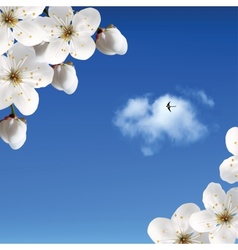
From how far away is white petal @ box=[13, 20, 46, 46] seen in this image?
1588 mm

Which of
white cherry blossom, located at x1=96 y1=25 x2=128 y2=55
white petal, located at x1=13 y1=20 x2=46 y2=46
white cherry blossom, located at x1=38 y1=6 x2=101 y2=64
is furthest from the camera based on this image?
white cherry blossom, located at x1=96 y1=25 x2=128 y2=55

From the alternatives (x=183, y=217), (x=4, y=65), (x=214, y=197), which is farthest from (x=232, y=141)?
(x=4, y=65)

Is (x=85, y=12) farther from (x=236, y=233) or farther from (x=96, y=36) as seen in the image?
(x=236, y=233)

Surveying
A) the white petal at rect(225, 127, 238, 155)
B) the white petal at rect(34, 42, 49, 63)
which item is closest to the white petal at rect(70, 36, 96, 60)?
the white petal at rect(34, 42, 49, 63)

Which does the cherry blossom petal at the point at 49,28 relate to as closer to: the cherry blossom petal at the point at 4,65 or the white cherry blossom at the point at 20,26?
the white cherry blossom at the point at 20,26

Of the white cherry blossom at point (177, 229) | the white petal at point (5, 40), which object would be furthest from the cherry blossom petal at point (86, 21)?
the white cherry blossom at point (177, 229)

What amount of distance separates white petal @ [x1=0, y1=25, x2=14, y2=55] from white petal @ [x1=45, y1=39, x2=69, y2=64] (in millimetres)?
131

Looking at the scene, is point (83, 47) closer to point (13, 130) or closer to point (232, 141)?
point (13, 130)

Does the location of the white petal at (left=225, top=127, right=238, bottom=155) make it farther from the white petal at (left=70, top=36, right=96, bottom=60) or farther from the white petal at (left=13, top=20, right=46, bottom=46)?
the white petal at (left=13, top=20, right=46, bottom=46)
